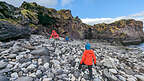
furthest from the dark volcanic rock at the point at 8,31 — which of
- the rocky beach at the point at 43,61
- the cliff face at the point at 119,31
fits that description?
the cliff face at the point at 119,31

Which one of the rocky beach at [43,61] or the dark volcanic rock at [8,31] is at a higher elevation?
the dark volcanic rock at [8,31]

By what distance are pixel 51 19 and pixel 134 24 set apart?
72801 mm

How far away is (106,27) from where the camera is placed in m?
55.1

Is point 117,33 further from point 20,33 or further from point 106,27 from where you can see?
point 20,33

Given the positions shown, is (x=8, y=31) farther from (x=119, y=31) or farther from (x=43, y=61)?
(x=119, y=31)

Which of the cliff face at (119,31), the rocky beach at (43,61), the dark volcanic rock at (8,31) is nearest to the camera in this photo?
the rocky beach at (43,61)

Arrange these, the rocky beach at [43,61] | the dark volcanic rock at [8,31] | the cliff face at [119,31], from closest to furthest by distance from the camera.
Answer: the rocky beach at [43,61] < the dark volcanic rock at [8,31] < the cliff face at [119,31]

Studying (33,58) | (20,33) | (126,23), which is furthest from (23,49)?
(126,23)

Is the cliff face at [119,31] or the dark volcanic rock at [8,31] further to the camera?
the cliff face at [119,31]

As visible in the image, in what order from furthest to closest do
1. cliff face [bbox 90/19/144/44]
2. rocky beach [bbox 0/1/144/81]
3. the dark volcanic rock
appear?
cliff face [bbox 90/19/144/44] → the dark volcanic rock → rocky beach [bbox 0/1/144/81]

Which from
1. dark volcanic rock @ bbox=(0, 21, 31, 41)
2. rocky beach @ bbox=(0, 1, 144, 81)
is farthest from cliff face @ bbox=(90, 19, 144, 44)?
dark volcanic rock @ bbox=(0, 21, 31, 41)

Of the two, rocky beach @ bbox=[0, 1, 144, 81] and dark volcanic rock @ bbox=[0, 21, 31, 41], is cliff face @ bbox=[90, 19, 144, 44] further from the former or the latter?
dark volcanic rock @ bbox=[0, 21, 31, 41]

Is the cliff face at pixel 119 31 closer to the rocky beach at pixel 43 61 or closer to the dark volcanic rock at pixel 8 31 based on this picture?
the rocky beach at pixel 43 61

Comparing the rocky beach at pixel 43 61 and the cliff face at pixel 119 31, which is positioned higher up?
the cliff face at pixel 119 31
